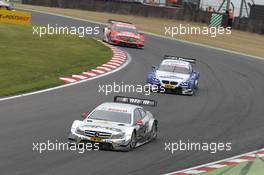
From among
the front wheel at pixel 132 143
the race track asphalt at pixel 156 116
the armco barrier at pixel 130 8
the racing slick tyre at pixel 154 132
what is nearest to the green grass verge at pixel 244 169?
the race track asphalt at pixel 156 116

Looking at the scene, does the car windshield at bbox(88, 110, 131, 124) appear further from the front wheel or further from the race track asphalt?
the race track asphalt

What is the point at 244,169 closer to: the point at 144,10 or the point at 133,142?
the point at 133,142

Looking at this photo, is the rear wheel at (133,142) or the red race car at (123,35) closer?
the rear wheel at (133,142)

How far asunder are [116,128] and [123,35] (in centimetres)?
2694

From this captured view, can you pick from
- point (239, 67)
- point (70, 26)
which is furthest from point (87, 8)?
point (239, 67)

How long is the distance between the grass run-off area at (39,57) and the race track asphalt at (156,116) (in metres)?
1.44

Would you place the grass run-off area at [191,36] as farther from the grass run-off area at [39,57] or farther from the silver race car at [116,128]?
the silver race car at [116,128]

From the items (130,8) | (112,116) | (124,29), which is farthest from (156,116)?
(130,8)

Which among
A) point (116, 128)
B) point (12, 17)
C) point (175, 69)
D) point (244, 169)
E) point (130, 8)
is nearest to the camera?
point (244, 169)

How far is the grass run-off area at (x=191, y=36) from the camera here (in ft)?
172

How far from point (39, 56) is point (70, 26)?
1749 cm

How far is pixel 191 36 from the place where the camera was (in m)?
56.6

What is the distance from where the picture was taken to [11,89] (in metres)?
26.4

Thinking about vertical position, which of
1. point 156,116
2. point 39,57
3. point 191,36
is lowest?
point 191,36
